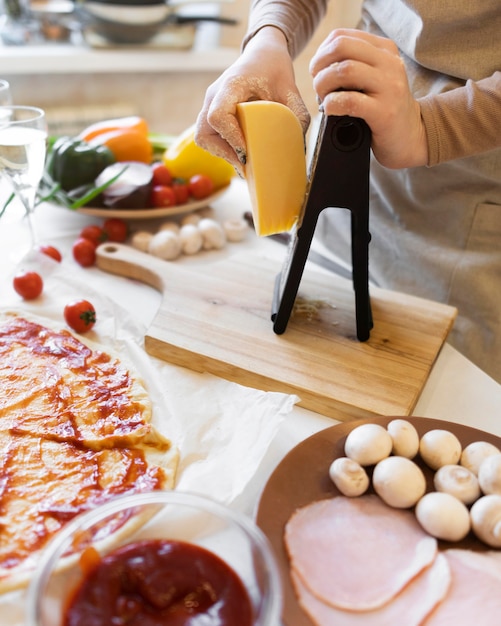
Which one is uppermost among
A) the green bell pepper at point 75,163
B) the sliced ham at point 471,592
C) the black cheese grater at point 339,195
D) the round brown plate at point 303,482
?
the black cheese grater at point 339,195

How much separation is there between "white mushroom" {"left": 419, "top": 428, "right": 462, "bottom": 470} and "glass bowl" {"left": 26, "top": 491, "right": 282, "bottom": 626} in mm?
327

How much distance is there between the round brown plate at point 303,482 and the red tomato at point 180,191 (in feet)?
3.24

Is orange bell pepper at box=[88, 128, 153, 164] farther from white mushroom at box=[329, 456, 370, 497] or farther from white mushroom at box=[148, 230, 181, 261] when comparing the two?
white mushroom at box=[329, 456, 370, 497]

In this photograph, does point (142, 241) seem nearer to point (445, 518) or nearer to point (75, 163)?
point (75, 163)

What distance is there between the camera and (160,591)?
0.59 meters

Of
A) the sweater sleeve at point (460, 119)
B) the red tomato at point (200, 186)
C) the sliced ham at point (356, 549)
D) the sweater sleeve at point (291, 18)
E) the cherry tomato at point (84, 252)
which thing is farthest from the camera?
the red tomato at point (200, 186)

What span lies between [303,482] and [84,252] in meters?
0.90

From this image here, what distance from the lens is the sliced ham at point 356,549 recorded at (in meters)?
0.68

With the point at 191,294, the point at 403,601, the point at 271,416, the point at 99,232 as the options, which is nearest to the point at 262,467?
the point at 271,416

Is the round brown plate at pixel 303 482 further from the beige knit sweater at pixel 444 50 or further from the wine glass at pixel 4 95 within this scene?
the wine glass at pixel 4 95

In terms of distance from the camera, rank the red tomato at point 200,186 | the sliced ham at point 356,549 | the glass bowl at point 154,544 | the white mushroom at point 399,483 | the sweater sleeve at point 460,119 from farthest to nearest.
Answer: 1. the red tomato at point 200,186
2. the sweater sleeve at point 460,119
3. the white mushroom at point 399,483
4. the sliced ham at point 356,549
5. the glass bowl at point 154,544

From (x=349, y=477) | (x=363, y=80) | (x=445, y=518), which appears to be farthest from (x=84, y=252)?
(x=445, y=518)

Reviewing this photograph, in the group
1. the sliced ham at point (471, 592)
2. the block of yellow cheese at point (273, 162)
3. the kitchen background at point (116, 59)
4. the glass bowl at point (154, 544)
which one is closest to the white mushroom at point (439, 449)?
the sliced ham at point (471, 592)

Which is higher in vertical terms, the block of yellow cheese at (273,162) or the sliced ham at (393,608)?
the block of yellow cheese at (273,162)
